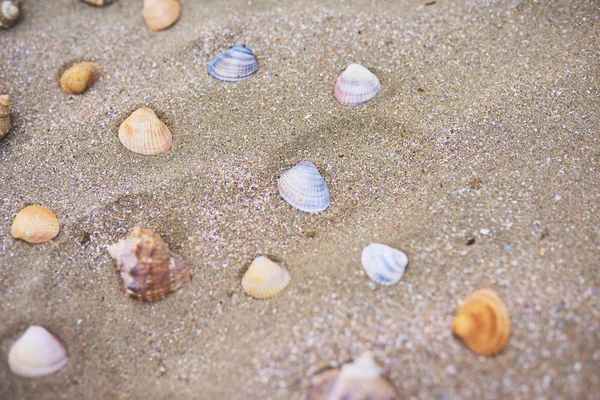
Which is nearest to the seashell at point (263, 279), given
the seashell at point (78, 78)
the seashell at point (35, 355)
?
the seashell at point (35, 355)

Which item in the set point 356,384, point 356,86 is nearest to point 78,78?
point 356,86

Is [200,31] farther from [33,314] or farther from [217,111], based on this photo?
[33,314]

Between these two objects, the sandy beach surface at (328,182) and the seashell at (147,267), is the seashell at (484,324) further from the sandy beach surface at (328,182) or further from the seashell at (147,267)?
the seashell at (147,267)

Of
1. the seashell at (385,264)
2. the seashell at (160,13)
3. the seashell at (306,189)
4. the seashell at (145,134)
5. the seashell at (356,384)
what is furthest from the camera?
the seashell at (160,13)

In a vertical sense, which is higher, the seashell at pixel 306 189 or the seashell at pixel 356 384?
the seashell at pixel 306 189

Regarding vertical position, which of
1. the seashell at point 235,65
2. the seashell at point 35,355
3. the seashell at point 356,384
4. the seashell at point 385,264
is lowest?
the seashell at point 35,355

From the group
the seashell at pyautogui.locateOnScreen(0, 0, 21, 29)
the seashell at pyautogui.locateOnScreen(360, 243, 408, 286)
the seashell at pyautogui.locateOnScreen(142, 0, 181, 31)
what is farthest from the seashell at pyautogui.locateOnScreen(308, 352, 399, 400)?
the seashell at pyautogui.locateOnScreen(0, 0, 21, 29)

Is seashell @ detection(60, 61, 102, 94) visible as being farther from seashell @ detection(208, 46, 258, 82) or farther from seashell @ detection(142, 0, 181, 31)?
seashell @ detection(208, 46, 258, 82)
